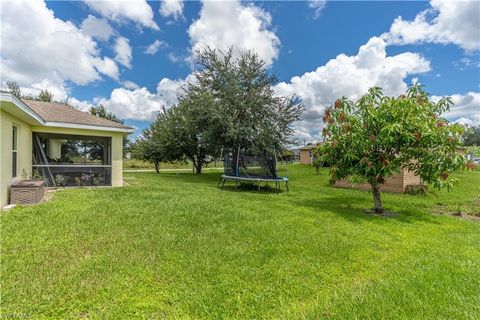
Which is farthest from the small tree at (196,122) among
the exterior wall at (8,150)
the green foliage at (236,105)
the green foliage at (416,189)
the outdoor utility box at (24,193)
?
the green foliage at (416,189)

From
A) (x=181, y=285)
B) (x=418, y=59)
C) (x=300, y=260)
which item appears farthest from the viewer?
(x=418, y=59)

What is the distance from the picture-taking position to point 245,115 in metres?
14.4

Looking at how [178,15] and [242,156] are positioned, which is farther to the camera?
[178,15]

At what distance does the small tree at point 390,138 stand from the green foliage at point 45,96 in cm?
2972

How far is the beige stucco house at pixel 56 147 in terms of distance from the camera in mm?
6447

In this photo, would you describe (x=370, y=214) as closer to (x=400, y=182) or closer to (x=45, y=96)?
(x=400, y=182)

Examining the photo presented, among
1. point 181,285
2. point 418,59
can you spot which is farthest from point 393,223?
point 418,59

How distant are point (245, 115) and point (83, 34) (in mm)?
9265

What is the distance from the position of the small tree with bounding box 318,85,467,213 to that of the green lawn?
52.8 inches

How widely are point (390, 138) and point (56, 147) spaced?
13.3m

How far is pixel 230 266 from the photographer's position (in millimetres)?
3229

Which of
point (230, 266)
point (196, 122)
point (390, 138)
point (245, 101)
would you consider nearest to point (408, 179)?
point (390, 138)

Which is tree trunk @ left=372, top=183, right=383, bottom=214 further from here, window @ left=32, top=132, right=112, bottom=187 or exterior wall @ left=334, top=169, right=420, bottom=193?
window @ left=32, top=132, right=112, bottom=187

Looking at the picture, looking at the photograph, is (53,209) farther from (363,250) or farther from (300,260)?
(363,250)
